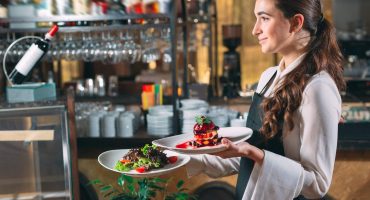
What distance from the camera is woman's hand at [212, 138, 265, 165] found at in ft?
5.72

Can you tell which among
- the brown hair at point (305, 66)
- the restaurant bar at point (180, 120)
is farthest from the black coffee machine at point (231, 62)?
the brown hair at point (305, 66)

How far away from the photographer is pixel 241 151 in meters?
1.77

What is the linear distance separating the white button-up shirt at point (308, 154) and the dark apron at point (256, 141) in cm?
6

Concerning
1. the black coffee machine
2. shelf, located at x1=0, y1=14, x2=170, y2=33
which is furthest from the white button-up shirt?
the black coffee machine

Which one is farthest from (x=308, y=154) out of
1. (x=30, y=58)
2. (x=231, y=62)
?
(x=231, y=62)

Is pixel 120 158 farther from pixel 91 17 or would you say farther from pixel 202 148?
pixel 91 17

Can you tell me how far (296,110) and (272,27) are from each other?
0.30 m

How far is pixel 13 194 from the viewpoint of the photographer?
9.16 feet

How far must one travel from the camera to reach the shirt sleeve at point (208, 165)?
6.97 ft

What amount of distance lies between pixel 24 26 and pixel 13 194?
1.57m

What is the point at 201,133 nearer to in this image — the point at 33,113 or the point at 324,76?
the point at 324,76

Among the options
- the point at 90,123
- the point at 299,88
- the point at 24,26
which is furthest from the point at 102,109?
the point at 299,88

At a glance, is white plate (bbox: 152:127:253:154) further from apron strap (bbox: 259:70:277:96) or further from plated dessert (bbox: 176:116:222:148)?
apron strap (bbox: 259:70:277:96)

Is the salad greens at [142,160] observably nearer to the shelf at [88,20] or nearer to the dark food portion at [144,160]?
the dark food portion at [144,160]
